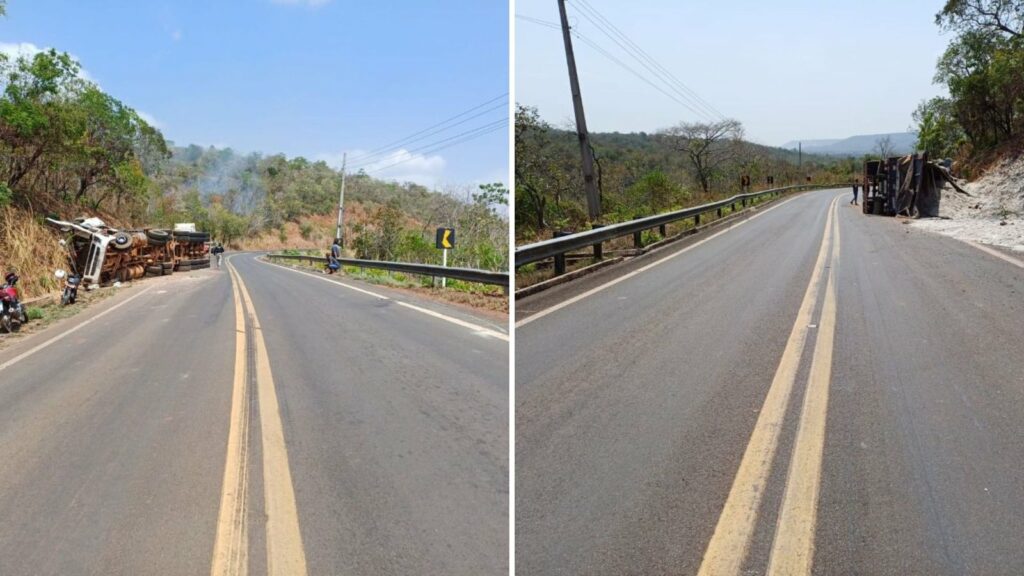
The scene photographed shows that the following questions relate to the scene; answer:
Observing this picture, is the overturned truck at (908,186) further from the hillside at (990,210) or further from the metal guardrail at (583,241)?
the metal guardrail at (583,241)

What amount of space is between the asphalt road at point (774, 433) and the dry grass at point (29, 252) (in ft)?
53.4

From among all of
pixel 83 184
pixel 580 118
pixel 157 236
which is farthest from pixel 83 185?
pixel 580 118

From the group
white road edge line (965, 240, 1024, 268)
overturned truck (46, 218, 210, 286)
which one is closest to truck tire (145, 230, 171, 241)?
overturned truck (46, 218, 210, 286)

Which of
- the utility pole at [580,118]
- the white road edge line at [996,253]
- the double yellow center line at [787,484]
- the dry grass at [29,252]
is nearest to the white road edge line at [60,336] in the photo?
the dry grass at [29,252]

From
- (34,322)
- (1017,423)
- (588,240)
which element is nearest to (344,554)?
(1017,423)

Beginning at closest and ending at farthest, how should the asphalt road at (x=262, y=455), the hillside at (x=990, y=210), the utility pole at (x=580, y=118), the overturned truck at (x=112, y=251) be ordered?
the asphalt road at (x=262, y=455) < the hillside at (x=990, y=210) < the utility pole at (x=580, y=118) < the overturned truck at (x=112, y=251)

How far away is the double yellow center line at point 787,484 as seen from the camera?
96.0 inches

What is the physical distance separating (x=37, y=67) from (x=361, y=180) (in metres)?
84.3

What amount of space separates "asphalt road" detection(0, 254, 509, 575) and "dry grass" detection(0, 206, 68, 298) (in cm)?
1075

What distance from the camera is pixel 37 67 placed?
22.7 metres

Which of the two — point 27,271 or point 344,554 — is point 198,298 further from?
point 344,554

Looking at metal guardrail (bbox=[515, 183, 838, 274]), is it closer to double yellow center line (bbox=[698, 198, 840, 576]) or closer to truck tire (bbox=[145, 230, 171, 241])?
double yellow center line (bbox=[698, 198, 840, 576])

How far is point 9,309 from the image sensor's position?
11.1 metres

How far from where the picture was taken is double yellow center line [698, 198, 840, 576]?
2.44 metres
